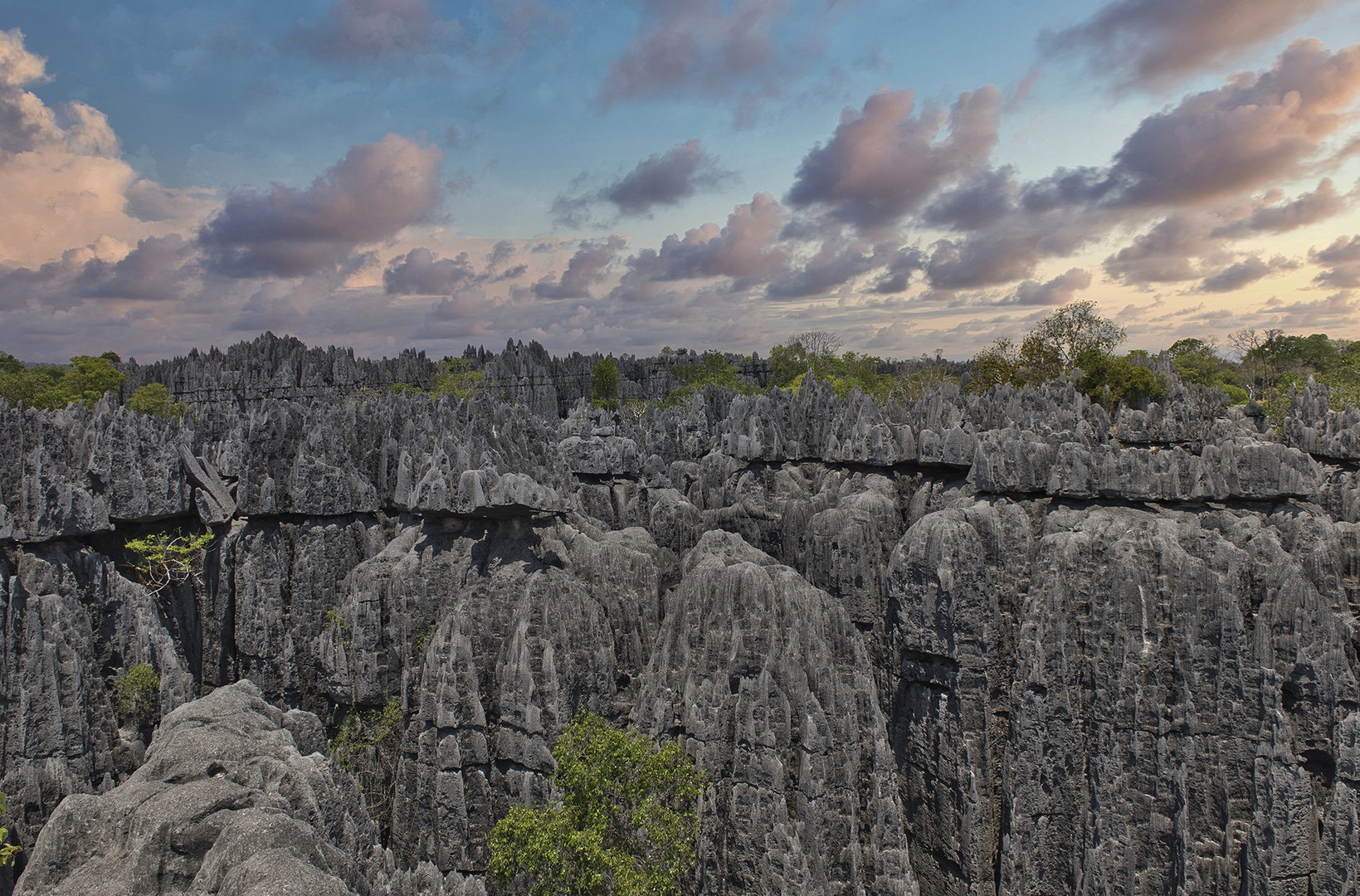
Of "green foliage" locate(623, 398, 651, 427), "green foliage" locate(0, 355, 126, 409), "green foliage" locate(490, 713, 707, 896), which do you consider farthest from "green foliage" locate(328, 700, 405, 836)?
"green foliage" locate(0, 355, 126, 409)

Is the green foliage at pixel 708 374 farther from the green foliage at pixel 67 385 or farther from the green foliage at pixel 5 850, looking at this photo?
the green foliage at pixel 5 850

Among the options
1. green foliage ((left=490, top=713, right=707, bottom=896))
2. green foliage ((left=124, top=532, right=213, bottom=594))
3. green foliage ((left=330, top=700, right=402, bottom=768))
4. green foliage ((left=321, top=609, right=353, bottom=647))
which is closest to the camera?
green foliage ((left=490, top=713, right=707, bottom=896))

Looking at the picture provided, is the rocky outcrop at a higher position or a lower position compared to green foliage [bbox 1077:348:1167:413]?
lower

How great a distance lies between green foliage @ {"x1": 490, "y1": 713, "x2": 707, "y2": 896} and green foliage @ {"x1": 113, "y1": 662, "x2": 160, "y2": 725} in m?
12.7

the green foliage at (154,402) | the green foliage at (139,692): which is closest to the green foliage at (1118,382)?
the green foliage at (139,692)

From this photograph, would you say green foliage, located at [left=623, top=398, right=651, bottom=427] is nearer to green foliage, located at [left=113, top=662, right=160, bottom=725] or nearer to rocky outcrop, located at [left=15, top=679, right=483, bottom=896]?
green foliage, located at [left=113, top=662, right=160, bottom=725]

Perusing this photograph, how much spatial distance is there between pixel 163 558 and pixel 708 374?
93953 millimetres

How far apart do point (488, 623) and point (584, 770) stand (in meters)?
6.58

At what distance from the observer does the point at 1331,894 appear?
672 inches

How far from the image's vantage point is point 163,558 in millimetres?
23422

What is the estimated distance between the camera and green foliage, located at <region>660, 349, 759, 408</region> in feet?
334

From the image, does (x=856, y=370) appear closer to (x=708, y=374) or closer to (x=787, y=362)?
(x=787, y=362)

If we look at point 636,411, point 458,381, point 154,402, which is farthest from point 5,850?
point 458,381

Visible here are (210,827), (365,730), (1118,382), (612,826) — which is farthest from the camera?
(1118,382)
